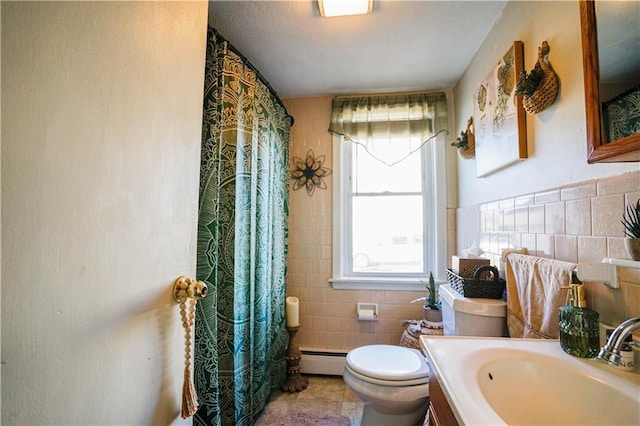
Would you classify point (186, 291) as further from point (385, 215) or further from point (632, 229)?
point (385, 215)

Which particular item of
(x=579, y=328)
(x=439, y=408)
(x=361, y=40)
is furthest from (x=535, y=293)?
(x=361, y=40)

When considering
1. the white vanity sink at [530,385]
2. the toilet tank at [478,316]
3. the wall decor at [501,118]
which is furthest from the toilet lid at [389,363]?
the wall decor at [501,118]

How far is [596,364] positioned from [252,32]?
1955mm

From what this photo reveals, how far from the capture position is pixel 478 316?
45.2 inches

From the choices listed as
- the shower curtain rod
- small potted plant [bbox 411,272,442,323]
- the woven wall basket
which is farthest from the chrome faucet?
the shower curtain rod

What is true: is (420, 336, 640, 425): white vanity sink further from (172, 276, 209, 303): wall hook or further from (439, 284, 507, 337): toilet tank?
(172, 276, 209, 303): wall hook

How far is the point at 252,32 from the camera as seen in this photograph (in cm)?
154

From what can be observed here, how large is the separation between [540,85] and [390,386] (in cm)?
136

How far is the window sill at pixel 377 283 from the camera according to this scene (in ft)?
6.68

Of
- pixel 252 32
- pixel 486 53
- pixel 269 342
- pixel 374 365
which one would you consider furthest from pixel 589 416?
pixel 252 32

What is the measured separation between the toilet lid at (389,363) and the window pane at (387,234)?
759 millimetres

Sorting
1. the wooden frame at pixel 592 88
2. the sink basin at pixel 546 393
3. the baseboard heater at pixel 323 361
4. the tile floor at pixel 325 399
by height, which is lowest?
the tile floor at pixel 325 399

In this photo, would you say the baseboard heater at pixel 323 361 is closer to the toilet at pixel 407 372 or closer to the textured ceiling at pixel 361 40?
the toilet at pixel 407 372

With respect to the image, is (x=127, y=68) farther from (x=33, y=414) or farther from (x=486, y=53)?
(x=486, y=53)
